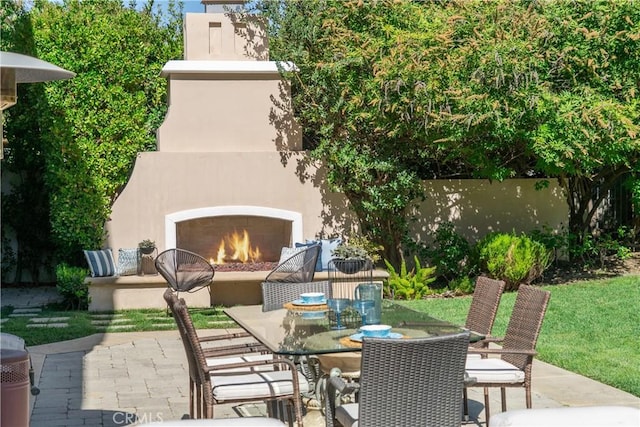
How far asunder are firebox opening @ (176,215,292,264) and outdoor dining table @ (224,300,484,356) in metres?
7.08

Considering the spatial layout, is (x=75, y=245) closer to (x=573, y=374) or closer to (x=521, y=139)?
(x=521, y=139)

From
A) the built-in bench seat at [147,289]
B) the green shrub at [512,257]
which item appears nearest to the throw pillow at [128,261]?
the built-in bench seat at [147,289]

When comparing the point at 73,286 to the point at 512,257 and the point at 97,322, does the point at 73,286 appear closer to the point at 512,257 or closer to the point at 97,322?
the point at 97,322

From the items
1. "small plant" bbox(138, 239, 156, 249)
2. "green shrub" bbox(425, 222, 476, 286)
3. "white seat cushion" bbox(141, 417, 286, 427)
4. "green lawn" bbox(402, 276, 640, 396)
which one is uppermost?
"white seat cushion" bbox(141, 417, 286, 427)

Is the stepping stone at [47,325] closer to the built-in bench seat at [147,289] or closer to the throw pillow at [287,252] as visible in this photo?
the built-in bench seat at [147,289]

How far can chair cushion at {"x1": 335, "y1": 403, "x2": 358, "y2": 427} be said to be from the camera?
448 centimetres

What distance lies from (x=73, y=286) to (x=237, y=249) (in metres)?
2.48

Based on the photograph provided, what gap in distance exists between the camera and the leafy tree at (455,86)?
11789mm

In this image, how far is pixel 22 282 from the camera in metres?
14.8

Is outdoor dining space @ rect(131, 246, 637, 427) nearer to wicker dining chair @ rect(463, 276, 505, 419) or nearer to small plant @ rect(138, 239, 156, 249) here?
wicker dining chair @ rect(463, 276, 505, 419)

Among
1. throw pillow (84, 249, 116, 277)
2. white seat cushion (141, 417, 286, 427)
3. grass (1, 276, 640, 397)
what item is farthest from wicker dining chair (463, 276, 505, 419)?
throw pillow (84, 249, 116, 277)

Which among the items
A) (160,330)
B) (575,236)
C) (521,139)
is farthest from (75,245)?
(575,236)

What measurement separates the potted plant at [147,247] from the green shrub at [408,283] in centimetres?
335

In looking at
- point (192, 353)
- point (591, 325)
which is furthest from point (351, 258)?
point (192, 353)
